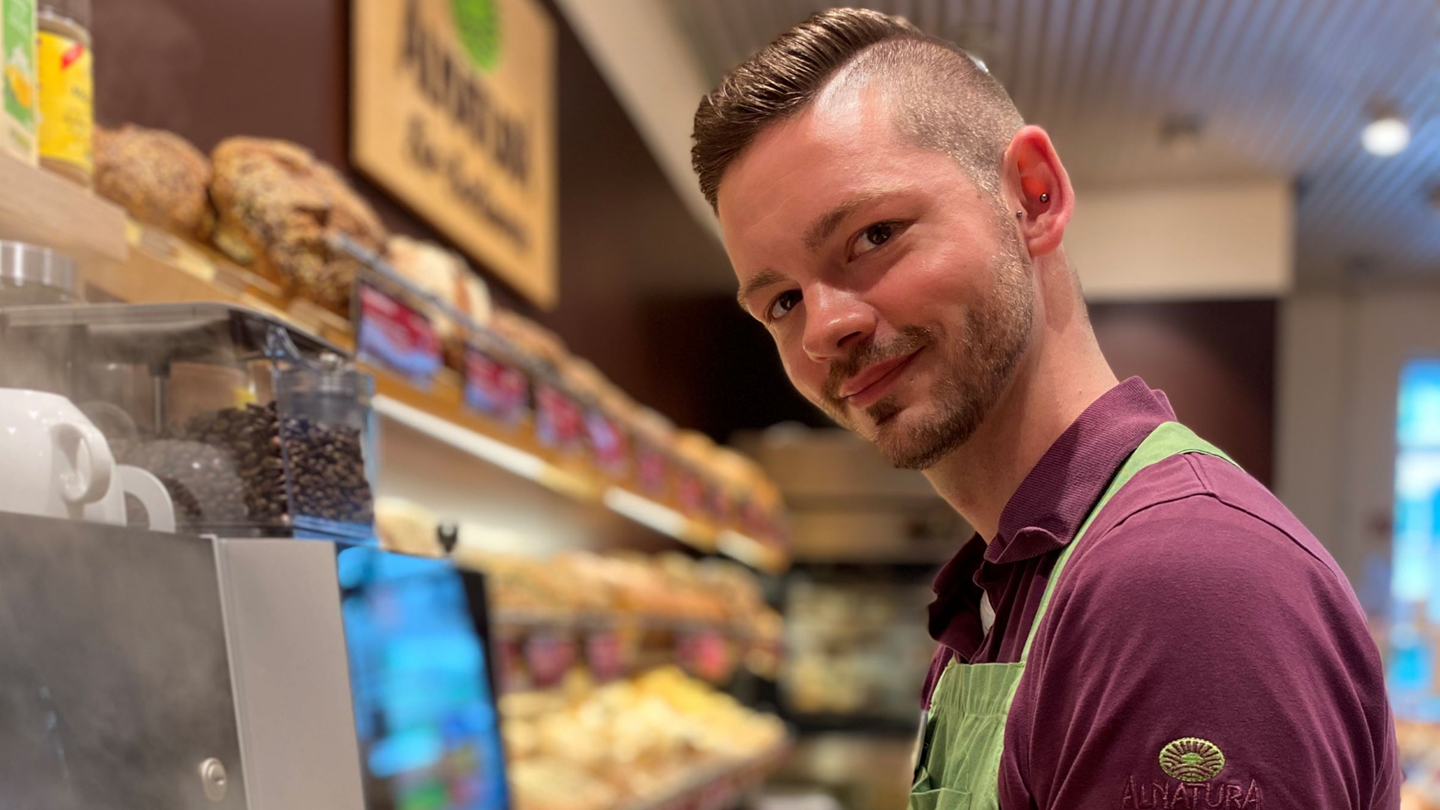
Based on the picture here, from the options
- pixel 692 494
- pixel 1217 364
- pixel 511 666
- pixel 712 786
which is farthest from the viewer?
pixel 1217 364

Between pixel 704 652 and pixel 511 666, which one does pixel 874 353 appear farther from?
pixel 704 652

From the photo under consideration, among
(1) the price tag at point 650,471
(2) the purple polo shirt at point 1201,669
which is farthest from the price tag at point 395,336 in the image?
(1) the price tag at point 650,471

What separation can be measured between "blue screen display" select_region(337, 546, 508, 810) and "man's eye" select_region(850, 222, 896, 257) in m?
0.54

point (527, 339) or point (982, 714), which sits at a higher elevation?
point (527, 339)

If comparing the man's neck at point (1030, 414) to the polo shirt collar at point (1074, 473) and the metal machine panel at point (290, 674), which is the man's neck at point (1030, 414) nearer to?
the polo shirt collar at point (1074, 473)

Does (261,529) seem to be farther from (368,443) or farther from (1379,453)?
(1379,453)

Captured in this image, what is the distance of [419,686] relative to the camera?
145 cm

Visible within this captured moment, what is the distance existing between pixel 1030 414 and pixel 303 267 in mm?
1196

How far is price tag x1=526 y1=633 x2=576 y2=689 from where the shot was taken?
296 centimetres

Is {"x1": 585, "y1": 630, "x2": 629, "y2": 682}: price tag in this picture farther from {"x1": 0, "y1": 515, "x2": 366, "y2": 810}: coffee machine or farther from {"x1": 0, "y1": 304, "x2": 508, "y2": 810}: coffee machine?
{"x1": 0, "y1": 515, "x2": 366, "y2": 810}: coffee machine

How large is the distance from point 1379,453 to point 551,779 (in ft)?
28.8

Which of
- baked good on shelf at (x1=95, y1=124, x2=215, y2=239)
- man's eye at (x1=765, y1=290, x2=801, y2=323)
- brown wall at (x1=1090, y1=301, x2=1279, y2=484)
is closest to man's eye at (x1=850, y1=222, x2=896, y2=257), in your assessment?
man's eye at (x1=765, y1=290, x2=801, y2=323)

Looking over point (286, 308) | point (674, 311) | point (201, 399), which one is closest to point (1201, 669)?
point (201, 399)

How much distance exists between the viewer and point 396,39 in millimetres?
3004
